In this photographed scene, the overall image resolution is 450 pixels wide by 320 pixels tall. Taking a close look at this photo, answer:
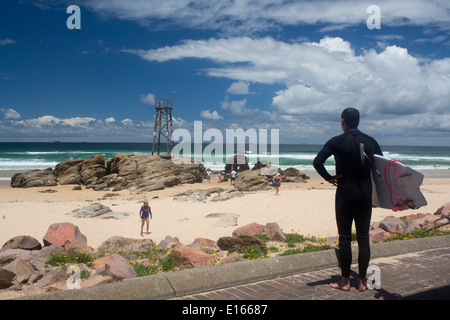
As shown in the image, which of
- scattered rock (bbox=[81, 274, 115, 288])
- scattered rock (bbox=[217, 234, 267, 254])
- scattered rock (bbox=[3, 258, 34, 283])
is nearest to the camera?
scattered rock (bbox=[81, 274, 115, 288])

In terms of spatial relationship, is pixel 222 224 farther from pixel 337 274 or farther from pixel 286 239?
pixel 337 274

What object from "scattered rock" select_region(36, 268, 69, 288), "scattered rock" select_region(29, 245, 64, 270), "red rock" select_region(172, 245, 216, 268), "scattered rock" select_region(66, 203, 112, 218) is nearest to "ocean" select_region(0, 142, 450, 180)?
"scattered rock" select_region(66, 203, 112, 218)

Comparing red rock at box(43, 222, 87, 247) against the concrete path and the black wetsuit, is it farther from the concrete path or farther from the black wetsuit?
the black wetsuit

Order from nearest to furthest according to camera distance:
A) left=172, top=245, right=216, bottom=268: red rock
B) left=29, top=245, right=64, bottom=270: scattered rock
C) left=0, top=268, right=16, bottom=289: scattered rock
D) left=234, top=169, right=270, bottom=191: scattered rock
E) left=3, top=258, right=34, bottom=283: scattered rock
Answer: left=0, top=268, right=16, bottom=289: scattered rock
left=3, top=258, right=34, bottom=283: scattered rock
left=172, top=245, right=216, bottom=268: red rock
left=29, top=245, right=64, bottom=270: scattered rock
left=234, top=169, right=270, bottom=191: scattered rock

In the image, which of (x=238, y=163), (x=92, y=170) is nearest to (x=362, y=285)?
(x=92, y=170)

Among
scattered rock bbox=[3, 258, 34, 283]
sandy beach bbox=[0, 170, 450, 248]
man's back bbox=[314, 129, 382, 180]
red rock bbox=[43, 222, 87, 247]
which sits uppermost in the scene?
man's back bbox=[314, 129, 382, 180]

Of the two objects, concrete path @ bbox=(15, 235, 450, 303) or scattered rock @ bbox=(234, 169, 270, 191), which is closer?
concrete path @ bbox=(15, 235, 450, 303)

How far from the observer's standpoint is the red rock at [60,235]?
8.57 meters

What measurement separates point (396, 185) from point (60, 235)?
25.2 ft

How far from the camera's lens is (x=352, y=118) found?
3.93 meters

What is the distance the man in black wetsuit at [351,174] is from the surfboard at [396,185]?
142mm

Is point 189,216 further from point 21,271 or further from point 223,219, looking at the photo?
point 21,271

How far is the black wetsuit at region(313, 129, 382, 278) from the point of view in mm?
3758

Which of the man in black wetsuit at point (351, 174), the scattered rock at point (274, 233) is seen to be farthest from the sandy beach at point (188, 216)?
the man in black wetsuit at point (351, 174)
